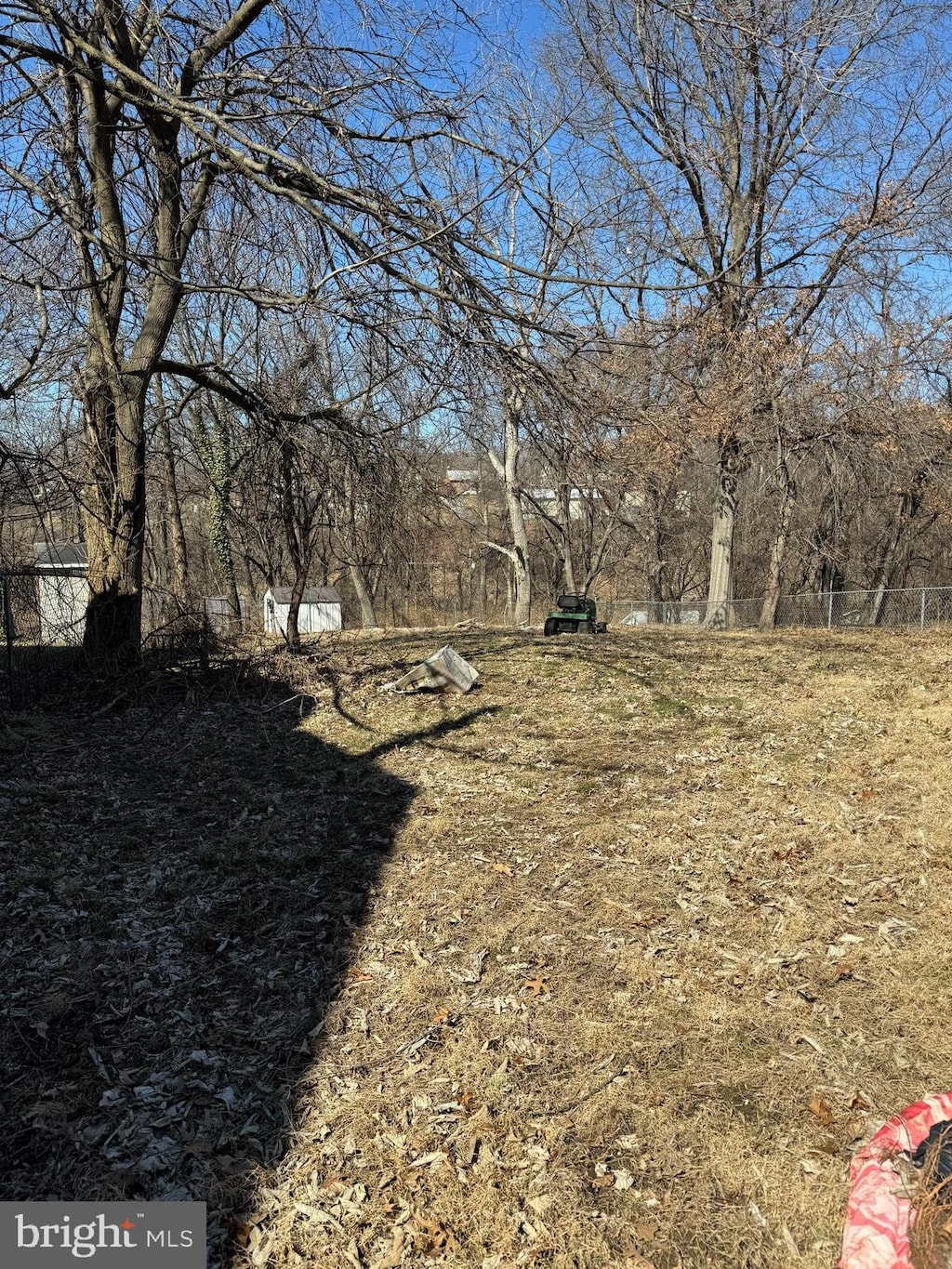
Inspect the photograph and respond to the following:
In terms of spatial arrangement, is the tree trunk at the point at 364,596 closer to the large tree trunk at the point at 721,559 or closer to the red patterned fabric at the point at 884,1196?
the large tree trunk at the point at 721,559

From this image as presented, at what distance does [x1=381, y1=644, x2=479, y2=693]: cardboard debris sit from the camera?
28.9 feet

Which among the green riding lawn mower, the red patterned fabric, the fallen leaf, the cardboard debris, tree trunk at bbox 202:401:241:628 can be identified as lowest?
the fallen leaf

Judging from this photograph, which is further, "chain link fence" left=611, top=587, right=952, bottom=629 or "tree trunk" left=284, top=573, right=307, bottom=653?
"chain link fence" left=611, top=587, right=952, bottom=629

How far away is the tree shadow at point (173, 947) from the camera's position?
9.53 feet

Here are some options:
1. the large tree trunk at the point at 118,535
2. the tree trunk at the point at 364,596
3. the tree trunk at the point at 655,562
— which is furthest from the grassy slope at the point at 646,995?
the tree trunk at the point at 655,562

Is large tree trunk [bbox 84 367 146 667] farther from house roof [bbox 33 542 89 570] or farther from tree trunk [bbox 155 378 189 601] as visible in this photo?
tree trunk [bbox 155 378 189 601]

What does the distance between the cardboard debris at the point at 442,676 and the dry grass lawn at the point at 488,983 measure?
147 centimetres

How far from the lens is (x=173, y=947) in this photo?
166 inches

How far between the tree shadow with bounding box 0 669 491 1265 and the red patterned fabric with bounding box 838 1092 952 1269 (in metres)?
1.78

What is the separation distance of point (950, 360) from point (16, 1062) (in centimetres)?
1933

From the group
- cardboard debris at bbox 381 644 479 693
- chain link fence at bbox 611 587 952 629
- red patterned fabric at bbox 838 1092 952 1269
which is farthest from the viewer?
chain link fence at bbox 611 587 952 629

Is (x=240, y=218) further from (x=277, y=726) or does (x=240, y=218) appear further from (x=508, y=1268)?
(x=508, y=1268)

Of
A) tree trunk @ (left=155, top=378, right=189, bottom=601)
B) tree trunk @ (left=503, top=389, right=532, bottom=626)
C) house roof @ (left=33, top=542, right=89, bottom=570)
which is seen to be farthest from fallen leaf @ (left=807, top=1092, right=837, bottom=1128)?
tree trunk @ (left=503, top=389, right=532, bottom=626)

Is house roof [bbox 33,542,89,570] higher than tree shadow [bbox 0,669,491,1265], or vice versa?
house roof [bbox 33,542,89,570]
